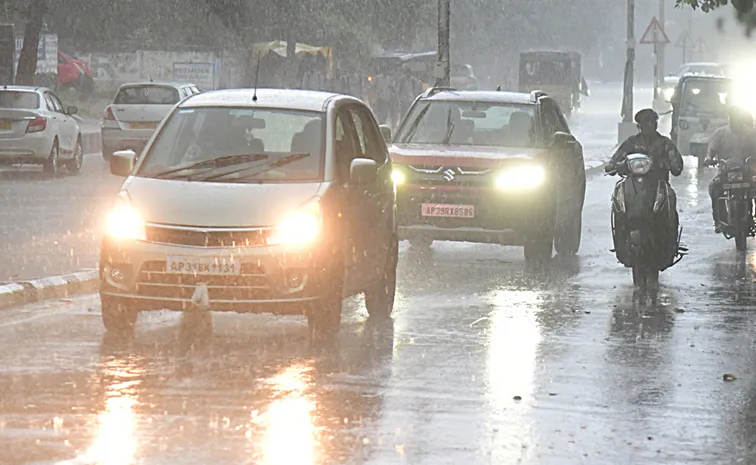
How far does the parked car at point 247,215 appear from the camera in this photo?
405 inches

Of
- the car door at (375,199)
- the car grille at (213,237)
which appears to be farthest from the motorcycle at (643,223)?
the car grille at (213,237)

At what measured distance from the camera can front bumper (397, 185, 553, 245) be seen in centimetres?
1568

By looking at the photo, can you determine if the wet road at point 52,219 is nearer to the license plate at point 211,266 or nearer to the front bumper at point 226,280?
the front bumper at point 226,280

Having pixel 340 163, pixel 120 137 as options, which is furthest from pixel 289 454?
pixel 120 137

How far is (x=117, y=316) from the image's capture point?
1075cm

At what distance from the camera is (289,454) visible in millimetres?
7203

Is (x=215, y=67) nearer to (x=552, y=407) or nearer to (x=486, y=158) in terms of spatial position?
(x=486, y=158)

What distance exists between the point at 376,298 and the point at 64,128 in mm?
17603

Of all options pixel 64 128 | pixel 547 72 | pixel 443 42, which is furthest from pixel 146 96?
pixel 547 72

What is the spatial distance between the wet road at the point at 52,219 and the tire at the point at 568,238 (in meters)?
4.50

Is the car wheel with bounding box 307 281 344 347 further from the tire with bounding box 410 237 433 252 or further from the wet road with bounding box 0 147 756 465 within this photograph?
the tire with bounding box 410 237 433 252

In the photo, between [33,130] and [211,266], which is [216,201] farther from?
[33,130]

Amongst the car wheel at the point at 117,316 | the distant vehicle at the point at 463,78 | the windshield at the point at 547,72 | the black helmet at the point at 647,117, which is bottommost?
the distant vehicle at the point at 463,78

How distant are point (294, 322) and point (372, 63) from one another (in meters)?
64.5
